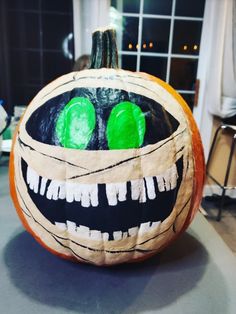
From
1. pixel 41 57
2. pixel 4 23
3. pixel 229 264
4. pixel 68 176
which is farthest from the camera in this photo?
pixel 41 57

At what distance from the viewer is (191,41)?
230 cm

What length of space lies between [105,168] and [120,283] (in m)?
0.20

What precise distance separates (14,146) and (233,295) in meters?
0.42

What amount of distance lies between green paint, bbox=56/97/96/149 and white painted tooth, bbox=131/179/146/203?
9cm

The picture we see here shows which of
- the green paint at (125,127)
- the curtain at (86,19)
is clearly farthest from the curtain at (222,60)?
the green paint at (125,127)

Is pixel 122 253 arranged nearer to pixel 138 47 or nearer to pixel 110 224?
pixel 110 224

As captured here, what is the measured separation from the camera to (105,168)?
403 mm

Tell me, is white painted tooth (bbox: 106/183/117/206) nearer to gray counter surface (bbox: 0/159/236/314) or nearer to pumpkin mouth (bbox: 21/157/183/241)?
pumpkin mouth (bbox: 21/157/183/241)

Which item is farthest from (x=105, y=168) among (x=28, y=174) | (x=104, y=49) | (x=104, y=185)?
(x=104, y=49)

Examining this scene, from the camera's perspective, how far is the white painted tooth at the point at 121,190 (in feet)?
1.35

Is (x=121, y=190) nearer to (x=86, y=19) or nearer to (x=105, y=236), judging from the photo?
(x=105, y=236)

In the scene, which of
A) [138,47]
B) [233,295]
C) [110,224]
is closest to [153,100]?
[110,224]

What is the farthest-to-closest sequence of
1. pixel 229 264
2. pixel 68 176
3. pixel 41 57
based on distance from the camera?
pixel 41 57
pixel 229 264
pixel 68 176

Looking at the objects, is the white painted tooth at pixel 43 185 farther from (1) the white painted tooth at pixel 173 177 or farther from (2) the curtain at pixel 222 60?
(2) the curtain at pixel 222 60
